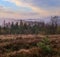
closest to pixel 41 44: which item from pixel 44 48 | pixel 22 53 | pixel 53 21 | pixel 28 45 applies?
pixel 44 48

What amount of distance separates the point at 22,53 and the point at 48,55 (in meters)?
2.96

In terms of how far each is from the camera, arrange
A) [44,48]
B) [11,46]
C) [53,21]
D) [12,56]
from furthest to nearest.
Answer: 1. [53,21]
2. [11,46]
3. [44,48]
4. [12,56]

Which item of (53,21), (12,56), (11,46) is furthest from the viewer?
(53,21)

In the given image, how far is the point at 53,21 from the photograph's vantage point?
120m

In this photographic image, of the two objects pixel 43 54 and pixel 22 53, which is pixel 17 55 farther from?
pixel 43 54

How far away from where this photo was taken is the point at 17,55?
2536 cm

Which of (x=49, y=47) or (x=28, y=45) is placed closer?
(x=49, y=47)

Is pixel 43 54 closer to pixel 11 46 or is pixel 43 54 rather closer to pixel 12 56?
pixel 12 56

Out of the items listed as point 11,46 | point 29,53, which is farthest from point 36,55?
point 11,46

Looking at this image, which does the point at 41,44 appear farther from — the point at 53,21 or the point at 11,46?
the point at 53,21

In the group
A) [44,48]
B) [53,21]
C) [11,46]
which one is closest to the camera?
[44,48]

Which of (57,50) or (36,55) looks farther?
(57,50)

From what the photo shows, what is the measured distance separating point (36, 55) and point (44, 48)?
1.56 meters

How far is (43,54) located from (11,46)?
8292mm
